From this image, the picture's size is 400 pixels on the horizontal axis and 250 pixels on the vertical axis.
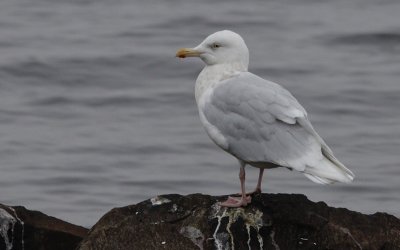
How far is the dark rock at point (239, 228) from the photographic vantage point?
7496 millimetres

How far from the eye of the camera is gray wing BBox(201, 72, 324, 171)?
25.3ft

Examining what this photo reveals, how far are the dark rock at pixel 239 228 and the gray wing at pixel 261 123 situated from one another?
30cm

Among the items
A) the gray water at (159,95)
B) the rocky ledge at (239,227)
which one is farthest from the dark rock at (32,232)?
the gray water at (159,95)

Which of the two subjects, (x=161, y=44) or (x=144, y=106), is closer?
(x=144, y=106)

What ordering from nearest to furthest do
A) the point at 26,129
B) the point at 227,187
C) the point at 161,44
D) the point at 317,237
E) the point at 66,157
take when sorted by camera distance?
1. the point at 317,237
2. the point at 227,187
3. the point at 66,157
4. the point at 26,129
5. the point at 161,44

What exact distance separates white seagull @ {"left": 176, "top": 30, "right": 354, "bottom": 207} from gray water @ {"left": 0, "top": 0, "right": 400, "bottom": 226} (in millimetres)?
3989

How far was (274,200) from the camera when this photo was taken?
7734mm

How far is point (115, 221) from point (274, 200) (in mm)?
955

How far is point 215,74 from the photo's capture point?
8.29 metres

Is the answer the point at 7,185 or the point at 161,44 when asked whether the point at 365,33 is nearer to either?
the point at 161,44

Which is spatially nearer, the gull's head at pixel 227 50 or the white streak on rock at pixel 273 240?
the white streak on rock at pixel 273 240

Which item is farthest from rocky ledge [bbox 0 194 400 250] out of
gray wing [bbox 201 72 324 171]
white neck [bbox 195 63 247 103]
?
white neck [bbox 195 63 247 103]

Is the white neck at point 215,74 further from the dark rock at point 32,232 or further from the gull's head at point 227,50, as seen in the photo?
the dark rock at point 32,232

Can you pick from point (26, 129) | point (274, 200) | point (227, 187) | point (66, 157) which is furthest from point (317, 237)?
point (26, 129)
